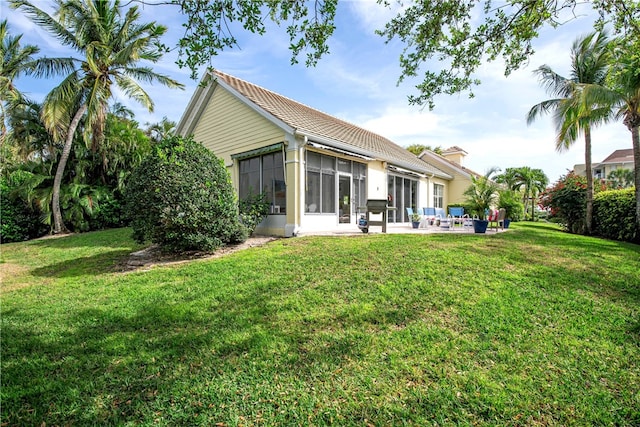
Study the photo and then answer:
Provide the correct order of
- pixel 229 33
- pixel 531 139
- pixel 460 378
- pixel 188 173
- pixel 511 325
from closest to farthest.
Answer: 1. pixel 460 378
2. pixel 229 33
3. pixel 511 325
4. pixel 188 173
5. pixel 531 139

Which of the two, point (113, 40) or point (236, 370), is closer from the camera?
point (236, 370)

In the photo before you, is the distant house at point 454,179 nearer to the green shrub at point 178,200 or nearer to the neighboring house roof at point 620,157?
the green shrub at point 178,200

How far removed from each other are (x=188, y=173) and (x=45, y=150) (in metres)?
14.9

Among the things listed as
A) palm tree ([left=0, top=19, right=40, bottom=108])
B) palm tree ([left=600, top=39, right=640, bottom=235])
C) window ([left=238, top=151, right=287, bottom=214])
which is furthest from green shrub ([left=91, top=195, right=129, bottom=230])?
palm tree ([left=600, top=39, right=640, bottom=235])

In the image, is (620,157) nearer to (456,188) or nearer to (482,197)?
(456,188)

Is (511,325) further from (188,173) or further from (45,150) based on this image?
(45,150)

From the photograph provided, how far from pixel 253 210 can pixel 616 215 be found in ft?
48.5

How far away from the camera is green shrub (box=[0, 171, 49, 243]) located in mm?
15148

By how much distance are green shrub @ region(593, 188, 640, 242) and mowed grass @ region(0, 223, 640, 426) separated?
7585mm

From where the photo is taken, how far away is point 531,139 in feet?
50.6

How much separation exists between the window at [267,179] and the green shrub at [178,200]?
3.05 metres

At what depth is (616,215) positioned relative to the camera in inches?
499

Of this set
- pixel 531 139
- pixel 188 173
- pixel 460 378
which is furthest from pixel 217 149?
pixel 531 139

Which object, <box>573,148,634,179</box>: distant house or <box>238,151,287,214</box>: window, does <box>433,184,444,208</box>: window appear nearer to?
<box>238,151,287,214</box>: window
